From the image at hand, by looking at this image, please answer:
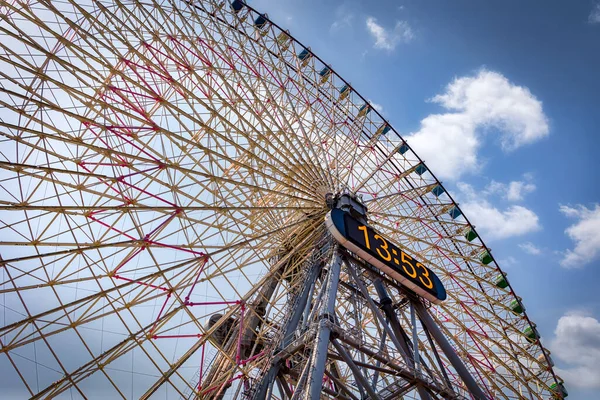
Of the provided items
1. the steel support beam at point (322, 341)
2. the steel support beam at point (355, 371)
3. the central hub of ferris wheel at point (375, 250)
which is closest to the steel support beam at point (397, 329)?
the central hub of ferris wheel at point (375, 250)

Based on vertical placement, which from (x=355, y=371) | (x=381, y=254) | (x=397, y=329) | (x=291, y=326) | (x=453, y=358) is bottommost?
(x=355, y=371)

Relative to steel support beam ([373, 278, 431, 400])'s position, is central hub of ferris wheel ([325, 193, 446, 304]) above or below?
above

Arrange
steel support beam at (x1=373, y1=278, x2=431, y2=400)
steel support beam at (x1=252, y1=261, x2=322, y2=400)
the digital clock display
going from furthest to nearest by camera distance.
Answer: the digital clock display
steel support beam at (x1=373, y1=278, x2=431, y2=400)
steel support beam at (x1=252, y1=261, x2=322, y2=400)

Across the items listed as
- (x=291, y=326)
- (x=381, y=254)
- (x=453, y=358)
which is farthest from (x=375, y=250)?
(x=453, y=358)

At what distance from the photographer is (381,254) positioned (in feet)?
45.5

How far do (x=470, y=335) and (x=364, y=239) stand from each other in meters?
9.39

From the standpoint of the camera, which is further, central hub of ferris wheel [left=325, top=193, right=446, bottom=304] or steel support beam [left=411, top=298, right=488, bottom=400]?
central hub of ferris wheel [left=325, top=193, right=446, bottom=304]

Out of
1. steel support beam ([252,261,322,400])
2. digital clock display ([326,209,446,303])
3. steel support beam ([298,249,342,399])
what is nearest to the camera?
steel support beam ([298,249,342,399])

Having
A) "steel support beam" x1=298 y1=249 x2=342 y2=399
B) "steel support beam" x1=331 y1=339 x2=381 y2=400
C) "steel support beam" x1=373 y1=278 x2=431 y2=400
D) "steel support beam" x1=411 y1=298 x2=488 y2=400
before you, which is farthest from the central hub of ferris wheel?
"steel support beam" x1=331 y1=339 x2=381 y2=400

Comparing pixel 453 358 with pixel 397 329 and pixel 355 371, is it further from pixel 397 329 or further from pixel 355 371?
pixel 355 371

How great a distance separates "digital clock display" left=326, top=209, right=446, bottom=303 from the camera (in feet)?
44.0

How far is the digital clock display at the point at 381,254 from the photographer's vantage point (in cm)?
1341

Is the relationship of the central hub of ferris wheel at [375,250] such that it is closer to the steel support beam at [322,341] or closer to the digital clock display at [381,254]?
the digital clock display at [381,254]

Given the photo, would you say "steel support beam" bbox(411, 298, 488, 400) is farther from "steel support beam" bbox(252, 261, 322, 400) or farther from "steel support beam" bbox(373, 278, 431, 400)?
"steel support beam" bbox(252, 261, 322, 400)
